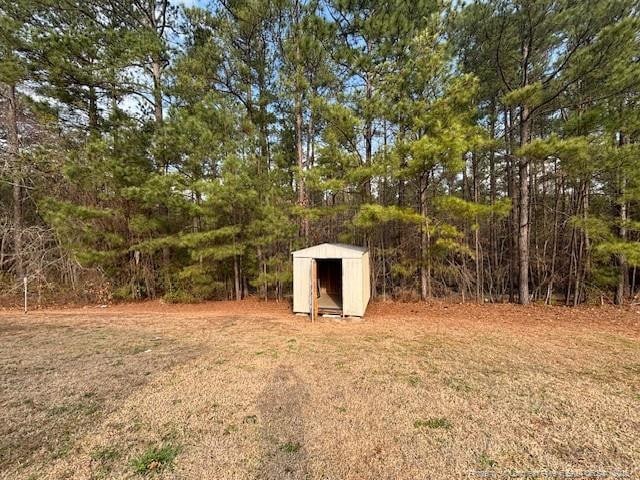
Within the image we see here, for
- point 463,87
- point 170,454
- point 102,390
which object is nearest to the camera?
point 170,454

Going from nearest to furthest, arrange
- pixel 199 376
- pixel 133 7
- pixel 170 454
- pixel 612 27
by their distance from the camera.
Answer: pixel 170 454 < pixel 199 376 < pixel 612 27 < pixel 133 7

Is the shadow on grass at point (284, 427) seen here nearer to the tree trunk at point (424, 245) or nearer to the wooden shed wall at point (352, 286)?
the wooden shed wall at point (352, 286)

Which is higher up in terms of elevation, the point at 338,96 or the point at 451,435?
the point at 338,96

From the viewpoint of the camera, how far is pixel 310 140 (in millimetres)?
9008

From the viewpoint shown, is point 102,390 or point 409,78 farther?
point 409,78

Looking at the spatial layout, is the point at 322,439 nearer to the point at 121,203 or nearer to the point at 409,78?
the point at 409,78

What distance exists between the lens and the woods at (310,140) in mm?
6105

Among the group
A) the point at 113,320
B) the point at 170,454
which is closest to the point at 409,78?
the point at 170,454

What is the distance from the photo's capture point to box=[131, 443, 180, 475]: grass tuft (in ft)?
6.18

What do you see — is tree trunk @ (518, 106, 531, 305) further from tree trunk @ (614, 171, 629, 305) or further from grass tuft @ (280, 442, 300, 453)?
grass tuft @ (280, 442, 300, 453)

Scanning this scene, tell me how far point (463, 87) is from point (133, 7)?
922cm

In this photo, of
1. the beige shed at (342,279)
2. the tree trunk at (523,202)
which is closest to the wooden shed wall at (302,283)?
the beige shed at (342,279)

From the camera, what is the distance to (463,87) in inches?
239

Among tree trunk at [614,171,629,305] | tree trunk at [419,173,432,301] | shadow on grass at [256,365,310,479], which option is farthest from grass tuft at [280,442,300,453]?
tree trunk at [614,171,629,305]
